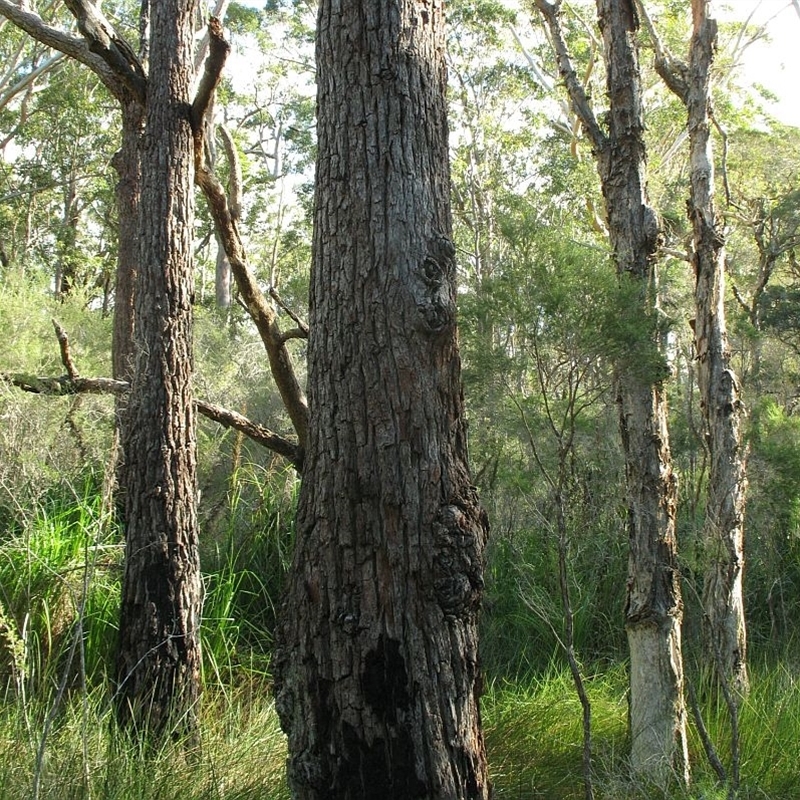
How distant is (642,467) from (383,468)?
3.02 metres

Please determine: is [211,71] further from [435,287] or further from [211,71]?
[435,287]

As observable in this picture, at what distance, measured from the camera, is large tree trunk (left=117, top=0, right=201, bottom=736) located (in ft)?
16.4

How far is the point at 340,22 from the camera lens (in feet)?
9.97

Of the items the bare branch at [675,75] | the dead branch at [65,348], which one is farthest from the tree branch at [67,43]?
the bare branch at [675,75]

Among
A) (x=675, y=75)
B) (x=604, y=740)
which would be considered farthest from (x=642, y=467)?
(x=675, y=75)

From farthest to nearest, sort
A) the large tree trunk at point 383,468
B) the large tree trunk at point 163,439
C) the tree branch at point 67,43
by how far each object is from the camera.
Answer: the tree branch at point 67,43
the large tree trunk at point 163,439
the large tree trunk at point 383,468

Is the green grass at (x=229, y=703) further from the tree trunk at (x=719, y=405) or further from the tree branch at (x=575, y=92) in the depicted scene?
the tree branch at (x=575, y=92)

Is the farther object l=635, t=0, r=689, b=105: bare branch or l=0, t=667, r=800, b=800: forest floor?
l=635, t=0, r=689, b=105: bare branch

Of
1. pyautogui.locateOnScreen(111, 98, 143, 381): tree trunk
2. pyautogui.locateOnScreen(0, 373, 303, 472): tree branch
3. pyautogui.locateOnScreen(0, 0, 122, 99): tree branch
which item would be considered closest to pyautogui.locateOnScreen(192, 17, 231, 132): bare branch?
pyautogui.locateOnScreen(0, 0, 122, 99): tree branch

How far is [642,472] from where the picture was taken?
17.6 ft

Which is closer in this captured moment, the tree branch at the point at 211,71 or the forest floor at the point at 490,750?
the forest floor at the point at 490,750

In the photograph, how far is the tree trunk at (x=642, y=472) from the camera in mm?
5086

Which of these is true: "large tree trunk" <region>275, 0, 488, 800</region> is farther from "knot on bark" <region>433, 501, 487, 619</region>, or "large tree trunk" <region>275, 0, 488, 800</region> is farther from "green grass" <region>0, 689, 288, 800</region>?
"green grass" <region>0, 689, 288, 800</region>

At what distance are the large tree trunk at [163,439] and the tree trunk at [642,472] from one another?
8.21ft
